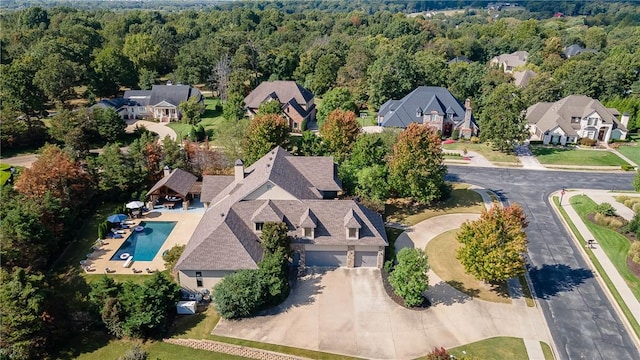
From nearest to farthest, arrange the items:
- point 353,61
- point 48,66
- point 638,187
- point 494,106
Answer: point 638,187 → point 494,106 → point 48,66 → point 353,61

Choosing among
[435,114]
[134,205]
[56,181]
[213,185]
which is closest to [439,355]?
[213,185]

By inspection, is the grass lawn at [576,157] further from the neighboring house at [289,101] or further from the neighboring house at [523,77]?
the neighboring house at [289,101]

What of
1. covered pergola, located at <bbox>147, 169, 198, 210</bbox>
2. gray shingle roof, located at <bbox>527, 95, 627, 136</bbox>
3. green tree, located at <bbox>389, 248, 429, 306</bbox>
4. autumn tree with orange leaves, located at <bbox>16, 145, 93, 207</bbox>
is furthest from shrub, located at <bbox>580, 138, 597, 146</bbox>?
autumn tree with orange leaves, located at <bbox>16, 145, 93, 207</bbox>

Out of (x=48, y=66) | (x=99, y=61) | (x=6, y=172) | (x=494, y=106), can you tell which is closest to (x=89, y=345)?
(x=6, y=172)

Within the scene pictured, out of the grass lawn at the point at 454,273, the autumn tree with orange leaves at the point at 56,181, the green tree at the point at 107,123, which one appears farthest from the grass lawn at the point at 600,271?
the green tree at the point at 107,123

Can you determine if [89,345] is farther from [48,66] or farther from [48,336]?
[48,66]

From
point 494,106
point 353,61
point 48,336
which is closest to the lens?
point 48,336

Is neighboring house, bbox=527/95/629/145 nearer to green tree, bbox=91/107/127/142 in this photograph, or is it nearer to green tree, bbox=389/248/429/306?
green tree, bbox=389/248/429/306
